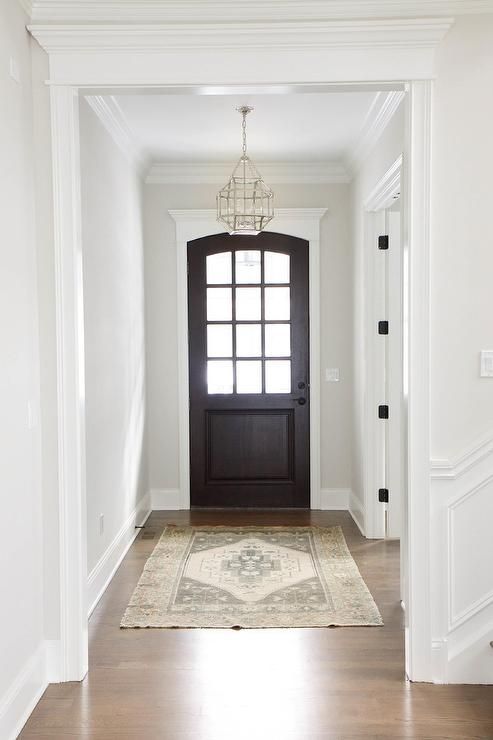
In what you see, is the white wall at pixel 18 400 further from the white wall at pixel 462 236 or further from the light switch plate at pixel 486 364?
the light switch plate at pixel 486 364

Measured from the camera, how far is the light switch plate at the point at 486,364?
3.10 metres

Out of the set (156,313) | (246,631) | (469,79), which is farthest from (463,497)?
(156,313)

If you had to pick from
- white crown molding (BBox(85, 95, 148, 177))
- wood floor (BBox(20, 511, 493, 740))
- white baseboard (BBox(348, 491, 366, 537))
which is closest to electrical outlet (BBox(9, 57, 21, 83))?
white crown molding (BBox(85, 95, 148, 177))

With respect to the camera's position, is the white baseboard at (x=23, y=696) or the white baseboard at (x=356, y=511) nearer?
the white baseboard at (x=23, y=696)

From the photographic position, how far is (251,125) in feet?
16.6

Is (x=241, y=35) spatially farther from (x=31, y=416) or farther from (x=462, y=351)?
(x=31, y=416)

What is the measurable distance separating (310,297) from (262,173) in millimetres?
1060

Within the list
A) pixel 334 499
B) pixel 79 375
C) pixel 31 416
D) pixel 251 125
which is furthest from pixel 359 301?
pixel 31 416

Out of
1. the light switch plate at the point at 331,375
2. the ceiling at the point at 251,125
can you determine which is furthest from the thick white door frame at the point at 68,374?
the light switch plate at the point at 331,375

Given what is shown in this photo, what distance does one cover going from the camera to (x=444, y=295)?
309cm

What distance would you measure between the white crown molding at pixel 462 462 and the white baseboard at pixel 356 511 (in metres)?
2.47

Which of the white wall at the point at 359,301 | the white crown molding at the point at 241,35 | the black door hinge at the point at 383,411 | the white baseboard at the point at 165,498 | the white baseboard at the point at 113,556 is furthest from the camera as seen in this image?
the white baseboard at the point at 165,498

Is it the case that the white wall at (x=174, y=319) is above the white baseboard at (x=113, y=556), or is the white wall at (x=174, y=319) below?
above

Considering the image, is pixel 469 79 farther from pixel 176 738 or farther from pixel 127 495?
pixel 127 495
